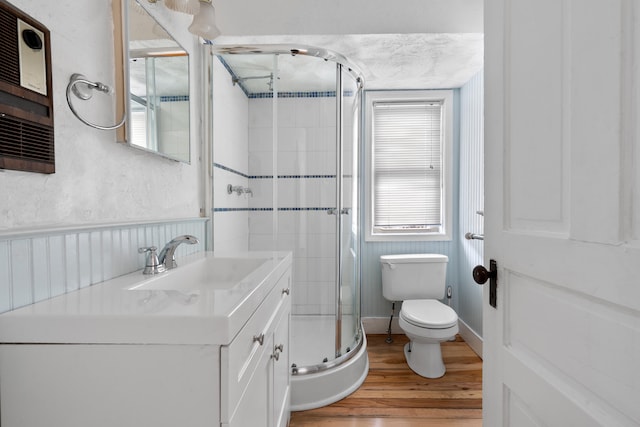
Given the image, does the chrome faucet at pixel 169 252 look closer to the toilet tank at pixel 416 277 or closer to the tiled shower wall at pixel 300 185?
the tiled shower wall at pixel 300 185

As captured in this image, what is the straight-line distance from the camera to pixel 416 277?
97.9 inches

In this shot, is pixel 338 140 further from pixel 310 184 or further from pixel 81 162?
pixel 81 162

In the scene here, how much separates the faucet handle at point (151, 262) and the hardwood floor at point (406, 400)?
117 centimetres

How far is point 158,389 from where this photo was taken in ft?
1.92

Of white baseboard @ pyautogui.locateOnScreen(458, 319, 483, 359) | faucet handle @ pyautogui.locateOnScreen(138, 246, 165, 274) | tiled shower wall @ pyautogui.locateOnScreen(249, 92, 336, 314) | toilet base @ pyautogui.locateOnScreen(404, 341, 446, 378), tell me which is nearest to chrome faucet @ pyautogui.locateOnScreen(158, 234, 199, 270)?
faucet handle @ pyautogui.locateOnScreen(138, 246, 165, 274)

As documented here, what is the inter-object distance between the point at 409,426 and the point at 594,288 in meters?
1.43

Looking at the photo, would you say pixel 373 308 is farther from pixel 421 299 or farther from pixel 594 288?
pixel 594 288

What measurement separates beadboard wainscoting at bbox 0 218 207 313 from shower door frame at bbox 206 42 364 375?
1168 millimetres

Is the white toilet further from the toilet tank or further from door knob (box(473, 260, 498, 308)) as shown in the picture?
door knob (box(473, 260, 498, 308))

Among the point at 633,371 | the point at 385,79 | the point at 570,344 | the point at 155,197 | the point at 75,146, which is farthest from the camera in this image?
the point at 385,79

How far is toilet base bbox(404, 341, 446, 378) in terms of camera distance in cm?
205

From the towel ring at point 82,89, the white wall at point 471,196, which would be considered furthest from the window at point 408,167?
the towel ring at point 82,89

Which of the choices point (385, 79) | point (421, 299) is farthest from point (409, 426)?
point (385, 79)

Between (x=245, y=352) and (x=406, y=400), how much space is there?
1524 millimetres
